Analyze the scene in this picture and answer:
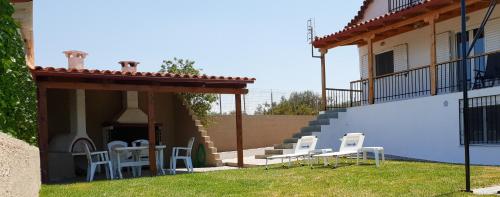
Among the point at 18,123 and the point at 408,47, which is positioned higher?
the point at 408,47

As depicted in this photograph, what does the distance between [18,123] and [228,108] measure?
53.4 feet

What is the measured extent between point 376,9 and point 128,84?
1099 cm

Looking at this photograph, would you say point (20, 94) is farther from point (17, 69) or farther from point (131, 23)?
point (131, 23)

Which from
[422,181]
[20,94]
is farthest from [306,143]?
[20,94]

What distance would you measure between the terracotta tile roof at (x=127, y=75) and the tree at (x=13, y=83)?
10.9ft

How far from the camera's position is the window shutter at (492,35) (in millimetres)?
14641

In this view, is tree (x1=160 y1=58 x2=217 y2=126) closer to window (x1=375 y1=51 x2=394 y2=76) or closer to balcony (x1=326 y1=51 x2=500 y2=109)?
balcony (x1=326 y1=51 x2=500 y2=109)

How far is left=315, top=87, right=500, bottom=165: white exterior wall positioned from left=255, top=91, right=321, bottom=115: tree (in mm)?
8270

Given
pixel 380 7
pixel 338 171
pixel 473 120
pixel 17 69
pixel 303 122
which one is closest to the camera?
pixel 17 69

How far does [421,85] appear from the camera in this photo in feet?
54.6

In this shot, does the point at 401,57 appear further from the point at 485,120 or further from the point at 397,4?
the point at 485,120

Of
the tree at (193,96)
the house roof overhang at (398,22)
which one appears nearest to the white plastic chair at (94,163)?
the tree at (193,96)

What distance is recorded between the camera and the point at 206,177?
11.7 metres

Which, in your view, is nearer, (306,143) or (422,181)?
(422,181)
